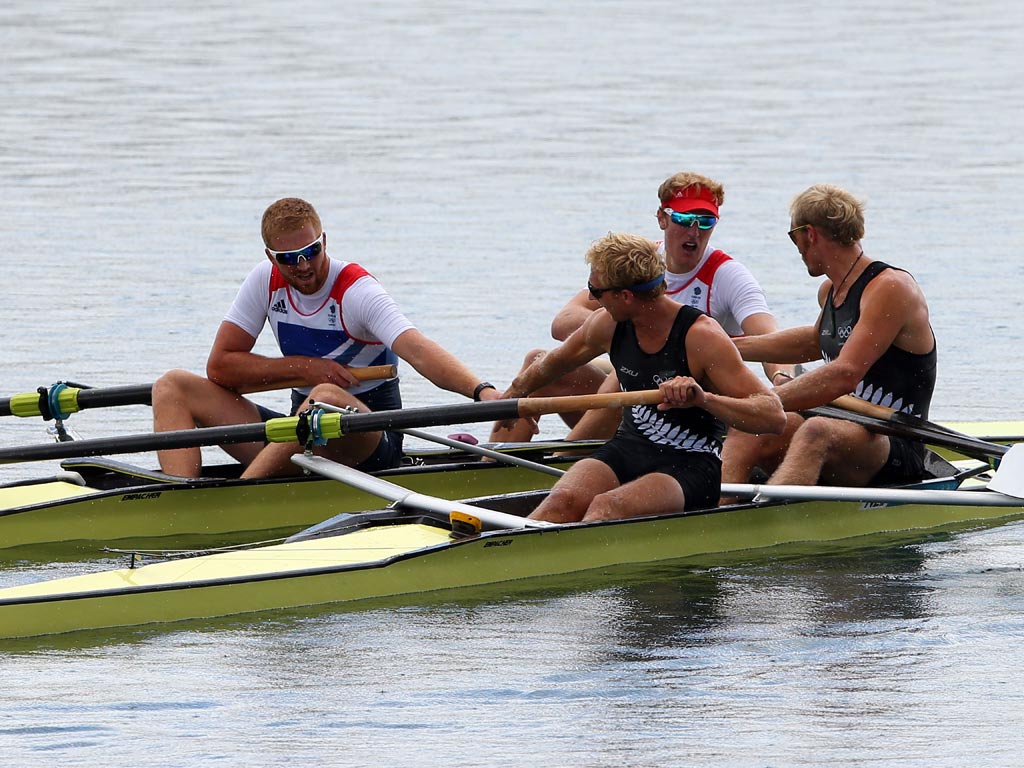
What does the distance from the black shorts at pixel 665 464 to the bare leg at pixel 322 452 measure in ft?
4.59

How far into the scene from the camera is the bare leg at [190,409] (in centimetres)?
963

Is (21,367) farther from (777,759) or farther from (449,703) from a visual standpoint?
(777,759)

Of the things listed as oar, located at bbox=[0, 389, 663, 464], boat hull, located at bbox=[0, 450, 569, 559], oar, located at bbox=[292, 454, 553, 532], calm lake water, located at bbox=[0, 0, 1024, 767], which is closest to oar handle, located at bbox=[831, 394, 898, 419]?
calm lake water, located at bbox=[0, 0, 1024, 767]

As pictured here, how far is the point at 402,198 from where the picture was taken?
Result: 21.4 metres

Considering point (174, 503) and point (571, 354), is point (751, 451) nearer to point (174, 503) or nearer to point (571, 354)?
point (571, 354)

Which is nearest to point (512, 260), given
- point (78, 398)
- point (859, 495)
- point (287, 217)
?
point (78, 398)

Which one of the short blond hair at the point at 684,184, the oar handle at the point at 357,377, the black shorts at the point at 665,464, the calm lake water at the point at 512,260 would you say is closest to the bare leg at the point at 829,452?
the calm lake water at the point at 512,260

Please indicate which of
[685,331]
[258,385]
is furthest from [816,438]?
[258,385]

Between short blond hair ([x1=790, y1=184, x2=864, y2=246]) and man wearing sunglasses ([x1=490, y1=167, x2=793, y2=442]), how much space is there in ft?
2.57

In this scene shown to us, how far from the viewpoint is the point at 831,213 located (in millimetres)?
9078

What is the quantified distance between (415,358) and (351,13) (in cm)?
3658

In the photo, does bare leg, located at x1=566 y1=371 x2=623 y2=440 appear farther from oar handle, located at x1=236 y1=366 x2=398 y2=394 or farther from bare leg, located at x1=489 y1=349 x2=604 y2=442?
oar handle, located at x1=236 y1=366 x2=398 y2=394

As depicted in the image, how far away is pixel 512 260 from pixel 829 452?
29.6 ft

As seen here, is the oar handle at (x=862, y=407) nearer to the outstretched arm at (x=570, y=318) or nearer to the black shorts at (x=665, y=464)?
the black shorts at (x=665, y=464)
